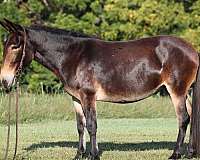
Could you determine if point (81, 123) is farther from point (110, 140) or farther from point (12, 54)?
point (110, 140)

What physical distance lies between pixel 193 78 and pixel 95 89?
1741mm

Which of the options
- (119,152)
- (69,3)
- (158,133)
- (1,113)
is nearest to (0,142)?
(119,152)

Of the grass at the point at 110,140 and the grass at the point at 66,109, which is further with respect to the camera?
the grass at the point at 66,109

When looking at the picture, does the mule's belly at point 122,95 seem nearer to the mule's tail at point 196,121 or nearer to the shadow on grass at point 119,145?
the mule's tail at point 196,121

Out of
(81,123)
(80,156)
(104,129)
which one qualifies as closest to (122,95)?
(81,123)

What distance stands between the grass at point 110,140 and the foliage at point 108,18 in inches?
402

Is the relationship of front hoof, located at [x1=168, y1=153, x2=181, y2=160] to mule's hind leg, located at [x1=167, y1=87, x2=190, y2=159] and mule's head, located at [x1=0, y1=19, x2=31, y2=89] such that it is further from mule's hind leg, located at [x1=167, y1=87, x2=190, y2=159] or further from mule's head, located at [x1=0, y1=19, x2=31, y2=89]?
mule's head, located at [x1=0, y1=19, x2=31, y2=89]

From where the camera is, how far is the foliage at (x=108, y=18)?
106ft

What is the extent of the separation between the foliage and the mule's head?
20.6 meters

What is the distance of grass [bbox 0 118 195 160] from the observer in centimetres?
1184

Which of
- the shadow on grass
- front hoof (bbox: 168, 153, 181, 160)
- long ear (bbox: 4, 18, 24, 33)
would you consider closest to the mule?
front hoof (bbox: 168, 153, 181, 160)

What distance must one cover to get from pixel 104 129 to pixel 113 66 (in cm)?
770

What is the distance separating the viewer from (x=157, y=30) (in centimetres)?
3353

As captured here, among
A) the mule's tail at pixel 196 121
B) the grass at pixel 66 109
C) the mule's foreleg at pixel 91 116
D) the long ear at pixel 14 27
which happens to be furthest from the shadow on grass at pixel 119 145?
the grass at pixel 66 109
